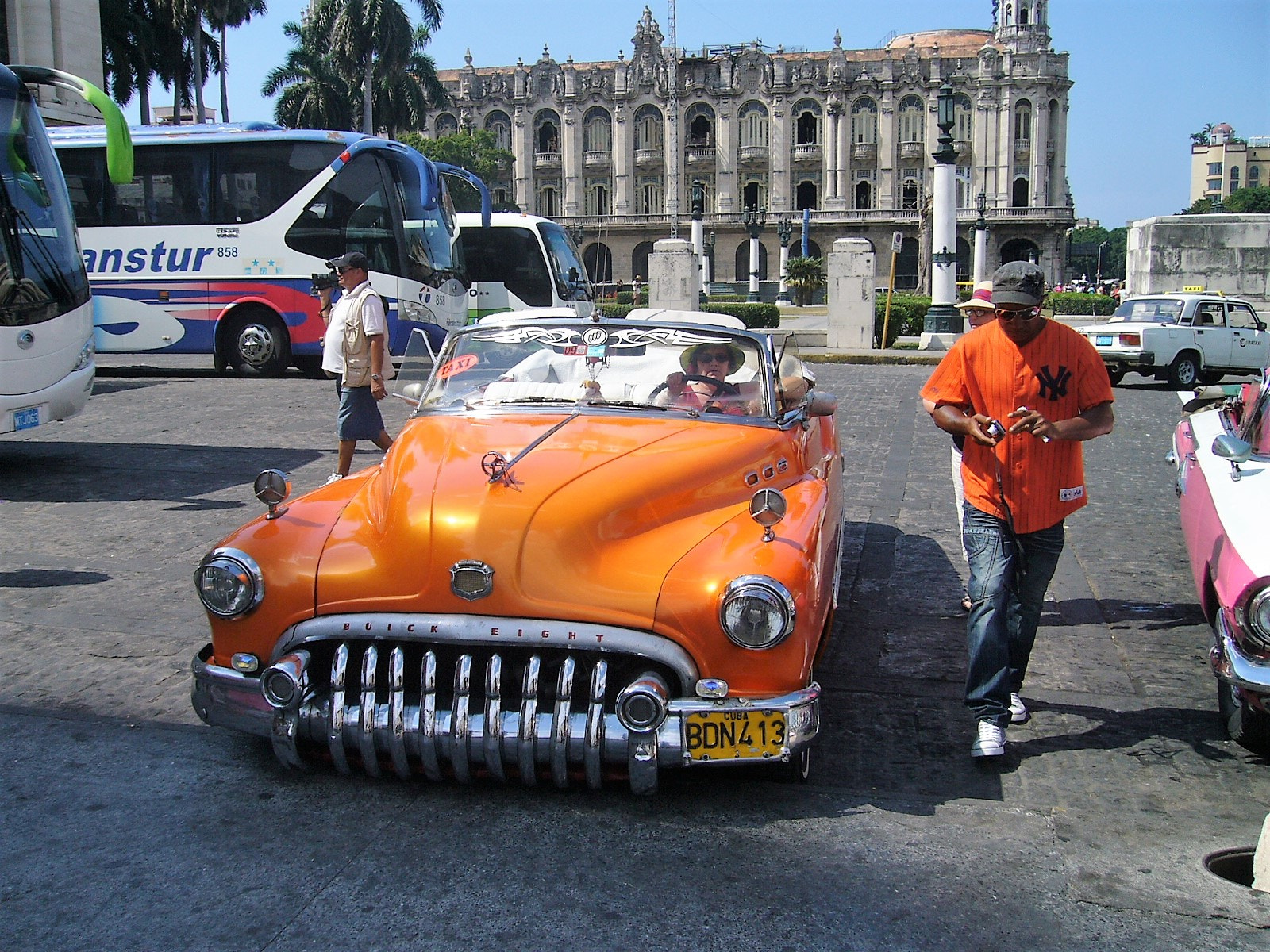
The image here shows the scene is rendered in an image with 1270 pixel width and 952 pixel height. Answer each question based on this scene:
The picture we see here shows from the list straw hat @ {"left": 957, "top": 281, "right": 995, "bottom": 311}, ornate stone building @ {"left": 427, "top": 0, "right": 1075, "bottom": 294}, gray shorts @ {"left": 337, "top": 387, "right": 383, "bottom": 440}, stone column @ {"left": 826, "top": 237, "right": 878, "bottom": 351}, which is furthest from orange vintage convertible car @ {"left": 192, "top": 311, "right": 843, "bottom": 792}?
ornate stone building @ {"left": 427, "top": 0, "right": 1075, "bottom": 294}

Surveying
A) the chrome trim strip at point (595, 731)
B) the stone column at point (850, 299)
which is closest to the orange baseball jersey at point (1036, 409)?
the chrome trim strip at point (595, 731)

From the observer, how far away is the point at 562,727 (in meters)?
Answer: 3.67

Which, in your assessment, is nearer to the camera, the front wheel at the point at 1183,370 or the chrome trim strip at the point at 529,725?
the chrome trim strip at the point at 529,725

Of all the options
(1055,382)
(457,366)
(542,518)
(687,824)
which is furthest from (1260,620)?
(457,366)

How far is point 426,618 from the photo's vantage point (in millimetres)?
3859

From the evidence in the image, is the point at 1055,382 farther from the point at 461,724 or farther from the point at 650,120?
the point at 650,120

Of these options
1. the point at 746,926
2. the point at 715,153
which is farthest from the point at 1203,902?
the point at 715,153

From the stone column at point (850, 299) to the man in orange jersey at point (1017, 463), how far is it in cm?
2035

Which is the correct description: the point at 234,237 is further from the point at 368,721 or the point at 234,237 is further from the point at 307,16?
the point at 307,16

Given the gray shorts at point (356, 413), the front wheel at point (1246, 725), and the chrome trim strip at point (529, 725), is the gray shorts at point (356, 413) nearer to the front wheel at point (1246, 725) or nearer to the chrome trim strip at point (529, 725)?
the chrome trim strip at point (529, 725)

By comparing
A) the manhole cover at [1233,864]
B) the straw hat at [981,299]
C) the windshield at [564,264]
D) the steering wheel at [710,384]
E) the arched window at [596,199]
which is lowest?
the manhole cover at [1233,864]

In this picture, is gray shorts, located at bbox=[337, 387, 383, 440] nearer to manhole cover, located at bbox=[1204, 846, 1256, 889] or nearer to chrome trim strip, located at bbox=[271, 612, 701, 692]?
chrome trim strip, located at bbox=[271, 612, 701, 692]

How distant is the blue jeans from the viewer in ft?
14.2

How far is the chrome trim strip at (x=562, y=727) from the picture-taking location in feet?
12.0
